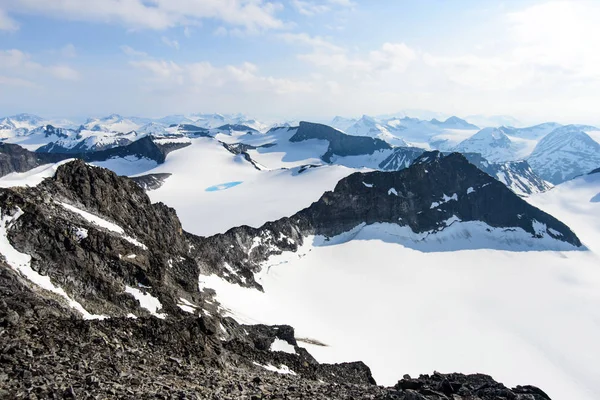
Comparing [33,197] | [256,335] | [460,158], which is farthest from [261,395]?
[460,158]

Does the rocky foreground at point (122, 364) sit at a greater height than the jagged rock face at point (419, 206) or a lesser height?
greater

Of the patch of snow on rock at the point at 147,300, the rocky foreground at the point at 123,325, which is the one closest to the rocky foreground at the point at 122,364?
the rocky foreground at the point at 123,325

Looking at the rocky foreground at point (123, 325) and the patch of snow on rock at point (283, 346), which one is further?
the patch of snow on rock at point (283, 346)

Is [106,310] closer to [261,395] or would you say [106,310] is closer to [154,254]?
[154,254]

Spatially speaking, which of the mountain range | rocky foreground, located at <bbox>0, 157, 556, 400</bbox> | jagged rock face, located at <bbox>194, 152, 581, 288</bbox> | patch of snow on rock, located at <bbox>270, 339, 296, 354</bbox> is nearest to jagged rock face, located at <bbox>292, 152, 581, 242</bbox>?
jagged rock face, located at <bbox>194, 152, 581, 288</bbox>

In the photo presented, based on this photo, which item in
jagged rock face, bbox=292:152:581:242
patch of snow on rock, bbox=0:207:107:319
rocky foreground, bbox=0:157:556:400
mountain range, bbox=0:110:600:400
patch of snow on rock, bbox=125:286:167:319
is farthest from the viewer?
jagged rock face, bbox=292:152:581:242

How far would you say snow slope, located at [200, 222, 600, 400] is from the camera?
279 feet

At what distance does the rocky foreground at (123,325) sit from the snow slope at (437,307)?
12.4 metres

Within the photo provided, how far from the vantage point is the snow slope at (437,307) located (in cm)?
8519

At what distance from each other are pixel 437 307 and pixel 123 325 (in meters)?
92.1

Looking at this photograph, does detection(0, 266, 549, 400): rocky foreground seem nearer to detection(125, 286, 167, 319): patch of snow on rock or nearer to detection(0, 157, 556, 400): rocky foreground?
detection(0, 157, 556, 400): rocky foreground

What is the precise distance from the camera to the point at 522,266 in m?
144

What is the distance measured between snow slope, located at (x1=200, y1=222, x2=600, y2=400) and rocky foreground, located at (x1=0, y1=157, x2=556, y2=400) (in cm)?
1244

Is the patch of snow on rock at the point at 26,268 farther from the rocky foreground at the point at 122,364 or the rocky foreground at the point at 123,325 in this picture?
the rocky foreground at the point at 122,364
